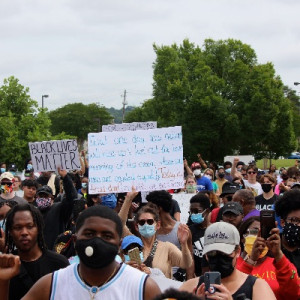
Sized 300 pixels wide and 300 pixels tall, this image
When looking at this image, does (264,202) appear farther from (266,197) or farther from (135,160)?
(135,160)

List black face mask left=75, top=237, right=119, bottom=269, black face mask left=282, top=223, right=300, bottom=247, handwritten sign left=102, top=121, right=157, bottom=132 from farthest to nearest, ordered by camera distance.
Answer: handwritten sign left=102, top=121, right=157, bottom=132 < black face mask left=282, top=223, right=300, bottom=247 < black face mask left=75, top=237, right=119, bottom=269

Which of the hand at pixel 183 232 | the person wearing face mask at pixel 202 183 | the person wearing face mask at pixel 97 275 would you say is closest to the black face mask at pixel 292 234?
the hand at pixel 183 232

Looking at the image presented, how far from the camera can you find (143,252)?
238 inches

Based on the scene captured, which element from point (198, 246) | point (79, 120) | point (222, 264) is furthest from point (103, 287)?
point (79, 120)

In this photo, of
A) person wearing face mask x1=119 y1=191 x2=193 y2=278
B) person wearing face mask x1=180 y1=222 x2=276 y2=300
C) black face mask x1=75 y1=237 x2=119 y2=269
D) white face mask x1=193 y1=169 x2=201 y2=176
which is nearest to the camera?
black face mask x1=75 y1=237 x2=119 y2=269

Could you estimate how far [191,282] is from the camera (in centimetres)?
397

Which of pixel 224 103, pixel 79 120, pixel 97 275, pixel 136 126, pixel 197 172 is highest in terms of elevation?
pixel 79 120

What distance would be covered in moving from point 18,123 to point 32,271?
27898 mm

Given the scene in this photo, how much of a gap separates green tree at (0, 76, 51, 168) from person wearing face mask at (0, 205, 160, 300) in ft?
85.8

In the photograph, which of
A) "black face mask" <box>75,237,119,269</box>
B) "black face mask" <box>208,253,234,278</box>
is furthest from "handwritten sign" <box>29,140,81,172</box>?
"black face mask" <box>75,237,119,269</box>

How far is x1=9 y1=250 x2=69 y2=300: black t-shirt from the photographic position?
14.3 ft

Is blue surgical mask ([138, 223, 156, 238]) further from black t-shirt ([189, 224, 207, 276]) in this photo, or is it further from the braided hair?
the braided hair

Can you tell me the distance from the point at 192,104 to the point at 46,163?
33734 millimetres

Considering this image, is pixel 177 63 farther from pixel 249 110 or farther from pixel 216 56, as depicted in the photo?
pixel 249 110
